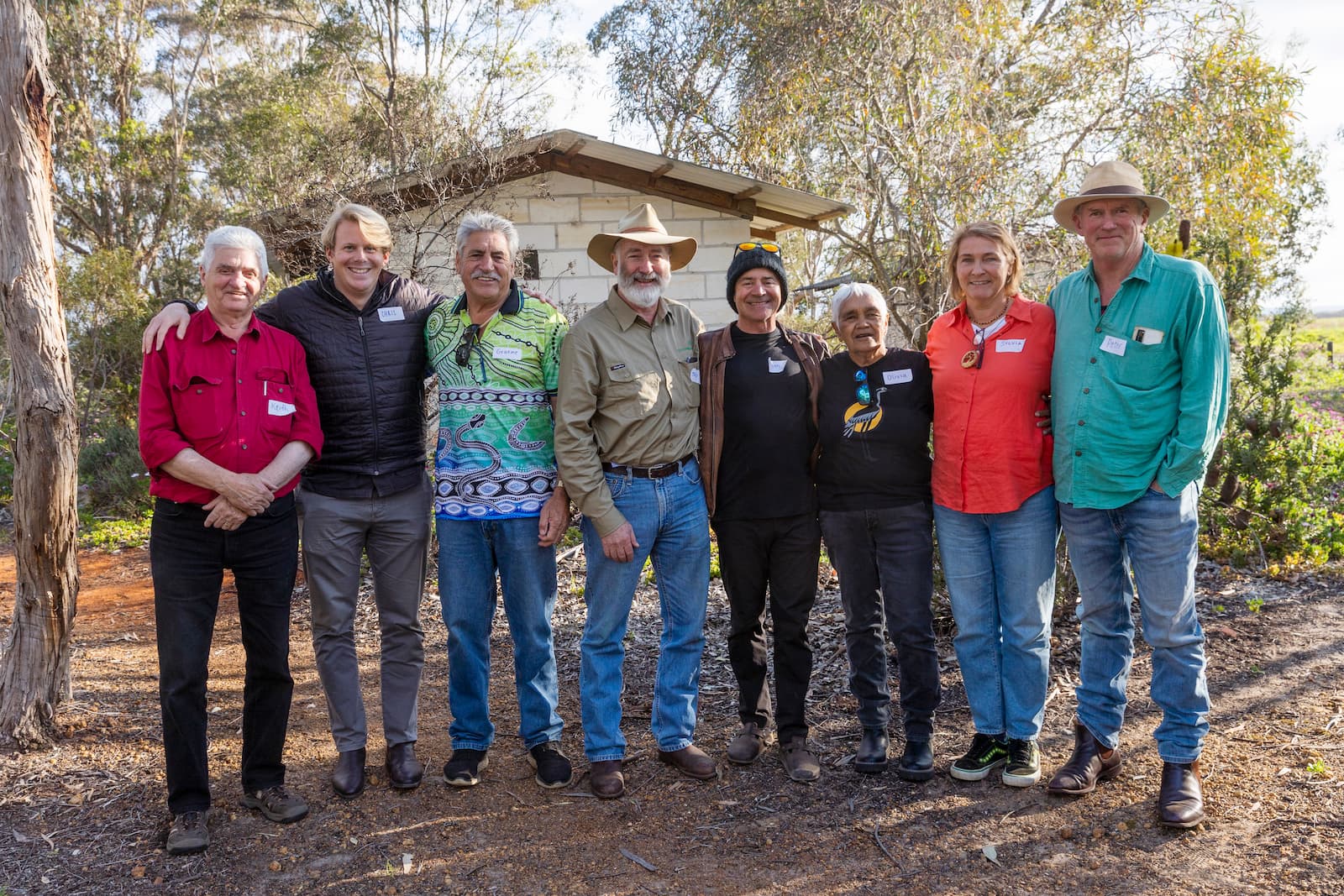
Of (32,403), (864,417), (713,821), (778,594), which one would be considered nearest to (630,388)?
(864,417)

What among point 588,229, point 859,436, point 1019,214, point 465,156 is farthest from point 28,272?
point 1019,214

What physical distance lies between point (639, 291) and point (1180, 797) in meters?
2.76

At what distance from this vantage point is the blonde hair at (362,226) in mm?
3676

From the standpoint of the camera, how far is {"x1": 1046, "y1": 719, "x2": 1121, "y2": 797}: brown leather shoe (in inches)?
143

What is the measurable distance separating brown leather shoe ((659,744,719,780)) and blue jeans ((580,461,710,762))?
0.04 metres

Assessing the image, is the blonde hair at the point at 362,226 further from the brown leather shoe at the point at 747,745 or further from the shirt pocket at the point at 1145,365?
the shirt pocket at the point at 1145,365

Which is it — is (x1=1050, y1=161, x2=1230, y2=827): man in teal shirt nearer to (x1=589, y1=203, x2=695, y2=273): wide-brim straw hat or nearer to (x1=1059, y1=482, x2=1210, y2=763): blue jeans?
(x1=1059, y1=482, x2=1210, y2=763): blue jeans

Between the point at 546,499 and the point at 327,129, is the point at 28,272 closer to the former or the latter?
the point at 546,499

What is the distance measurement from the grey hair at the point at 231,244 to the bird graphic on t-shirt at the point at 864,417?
2.29 m

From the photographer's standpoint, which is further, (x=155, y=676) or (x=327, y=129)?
(x=327, y=129)

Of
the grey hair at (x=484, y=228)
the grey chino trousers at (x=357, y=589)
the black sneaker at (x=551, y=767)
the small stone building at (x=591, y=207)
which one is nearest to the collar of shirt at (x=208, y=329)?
the grey chino trousers at (x=357, y=589)

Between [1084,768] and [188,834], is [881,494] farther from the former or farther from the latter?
[188,834]

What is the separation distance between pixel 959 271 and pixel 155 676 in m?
5.01

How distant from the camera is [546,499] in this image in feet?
12.3
